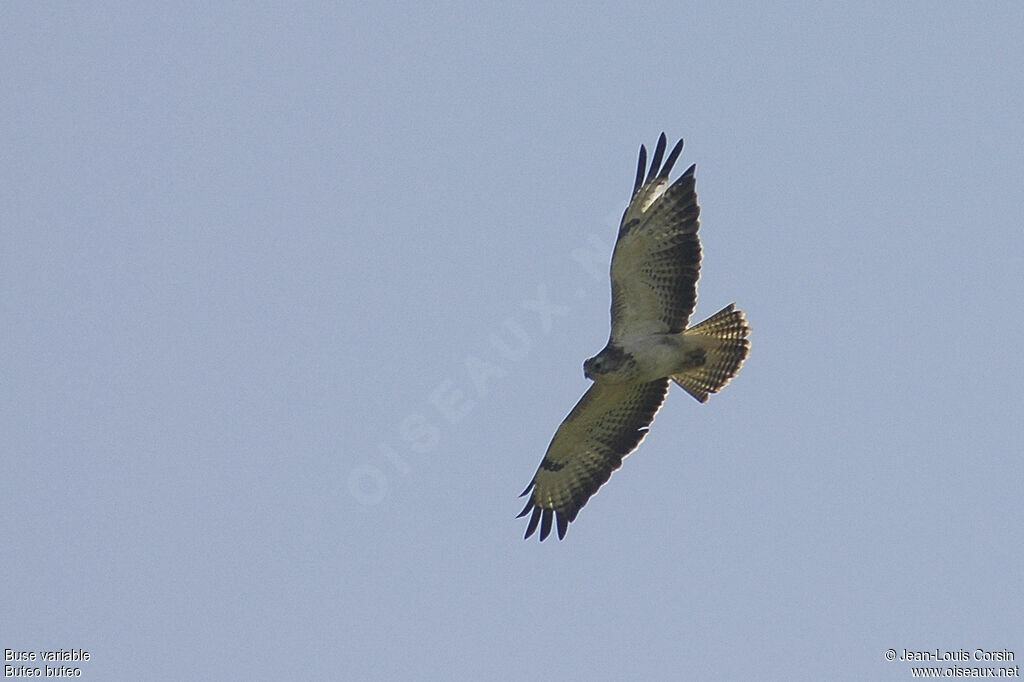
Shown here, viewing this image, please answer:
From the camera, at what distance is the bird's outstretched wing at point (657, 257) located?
1061cm

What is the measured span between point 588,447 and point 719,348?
1.47m

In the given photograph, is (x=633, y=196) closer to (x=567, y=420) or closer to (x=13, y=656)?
(x=567, y=420)

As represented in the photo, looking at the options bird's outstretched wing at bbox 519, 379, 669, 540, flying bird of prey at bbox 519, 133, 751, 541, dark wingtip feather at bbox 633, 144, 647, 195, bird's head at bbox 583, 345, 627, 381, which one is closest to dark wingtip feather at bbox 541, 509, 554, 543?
bird's outstretched wing at bbox 519, 379, 669, 540

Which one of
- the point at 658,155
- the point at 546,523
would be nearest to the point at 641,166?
the point at 658,155

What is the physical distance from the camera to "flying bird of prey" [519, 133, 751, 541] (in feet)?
34.9

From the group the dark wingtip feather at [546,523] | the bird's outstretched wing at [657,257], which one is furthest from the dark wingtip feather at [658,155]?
the dark wingtip feather at [546,523]

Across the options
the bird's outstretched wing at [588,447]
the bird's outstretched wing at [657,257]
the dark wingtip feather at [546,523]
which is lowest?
the dark wingtip feather at [546,523]

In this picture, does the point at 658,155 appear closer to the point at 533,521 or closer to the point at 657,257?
the point at 657,257

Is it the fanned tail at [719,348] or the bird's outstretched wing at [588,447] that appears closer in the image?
the fanned tail at [719,348]

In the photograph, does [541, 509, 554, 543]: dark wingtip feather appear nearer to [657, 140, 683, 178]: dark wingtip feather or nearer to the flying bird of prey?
the flying bird of prey

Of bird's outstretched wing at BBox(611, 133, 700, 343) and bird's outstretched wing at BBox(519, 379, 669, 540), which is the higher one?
bird's outstretched wing at BBox(611, 133, 700, 343)

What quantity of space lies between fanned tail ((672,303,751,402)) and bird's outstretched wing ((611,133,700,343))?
0.79 ft

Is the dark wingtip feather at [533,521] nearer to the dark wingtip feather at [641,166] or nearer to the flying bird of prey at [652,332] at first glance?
the flying bird of prey at [652,332]

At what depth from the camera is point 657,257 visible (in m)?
10.6
